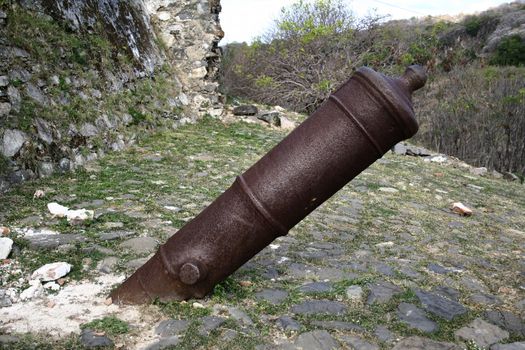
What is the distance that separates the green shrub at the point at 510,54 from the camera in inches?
1106

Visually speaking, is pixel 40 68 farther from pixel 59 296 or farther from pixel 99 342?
pixel 99 342

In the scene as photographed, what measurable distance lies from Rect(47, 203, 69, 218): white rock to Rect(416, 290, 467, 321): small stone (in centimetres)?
272

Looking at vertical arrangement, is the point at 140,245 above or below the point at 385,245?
above

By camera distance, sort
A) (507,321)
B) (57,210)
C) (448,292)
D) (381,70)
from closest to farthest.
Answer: (507,321)
(448,292)
(57,210)
(381,70)

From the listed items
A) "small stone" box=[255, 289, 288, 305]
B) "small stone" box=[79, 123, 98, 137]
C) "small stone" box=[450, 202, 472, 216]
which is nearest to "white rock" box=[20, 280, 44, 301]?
"small stone" box=[255, 289, 288, 305]

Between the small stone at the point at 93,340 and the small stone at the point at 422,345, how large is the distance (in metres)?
1.37

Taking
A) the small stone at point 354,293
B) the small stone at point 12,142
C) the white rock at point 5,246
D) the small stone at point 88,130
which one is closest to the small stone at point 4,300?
the white rock at point 5,246

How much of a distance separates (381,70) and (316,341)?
52.1ft

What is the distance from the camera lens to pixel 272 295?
2916mm

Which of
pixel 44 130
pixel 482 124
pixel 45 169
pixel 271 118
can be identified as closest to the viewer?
pixel 45 169

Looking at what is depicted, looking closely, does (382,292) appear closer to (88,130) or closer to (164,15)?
(88,130)

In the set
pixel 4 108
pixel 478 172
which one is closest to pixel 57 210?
pixel 4 108

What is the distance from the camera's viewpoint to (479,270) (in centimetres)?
363

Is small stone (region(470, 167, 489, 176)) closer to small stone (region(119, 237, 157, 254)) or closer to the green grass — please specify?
small stone (region(119, 237, 157, 254))
